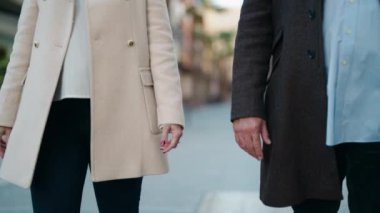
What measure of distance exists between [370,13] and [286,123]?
1.38 feet

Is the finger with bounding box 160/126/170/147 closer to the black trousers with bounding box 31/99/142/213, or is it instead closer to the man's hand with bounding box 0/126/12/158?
the black trousers with bounding box 31/99/142/213

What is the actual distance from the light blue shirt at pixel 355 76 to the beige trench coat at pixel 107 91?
590 millimetres

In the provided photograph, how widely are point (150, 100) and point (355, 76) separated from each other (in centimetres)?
73

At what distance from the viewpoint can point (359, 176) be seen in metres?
1.85

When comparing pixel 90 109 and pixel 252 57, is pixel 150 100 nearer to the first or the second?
pixel 90 109

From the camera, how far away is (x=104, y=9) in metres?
2.08

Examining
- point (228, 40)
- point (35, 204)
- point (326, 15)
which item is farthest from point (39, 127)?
point (228, 40)

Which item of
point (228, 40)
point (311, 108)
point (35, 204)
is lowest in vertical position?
point (228, 40)

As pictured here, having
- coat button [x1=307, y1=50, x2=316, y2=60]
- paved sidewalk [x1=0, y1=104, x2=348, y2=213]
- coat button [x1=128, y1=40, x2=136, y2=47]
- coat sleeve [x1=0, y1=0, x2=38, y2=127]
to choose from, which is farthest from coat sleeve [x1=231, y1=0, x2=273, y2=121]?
paved sidewalk [x1=0, y1=104, x2=348, y2=213]

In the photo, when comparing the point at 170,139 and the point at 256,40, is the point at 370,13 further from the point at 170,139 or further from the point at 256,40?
the point at 170,139

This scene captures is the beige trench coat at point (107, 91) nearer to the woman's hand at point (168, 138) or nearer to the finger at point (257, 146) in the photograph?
the woman's hand at point (168, 138)

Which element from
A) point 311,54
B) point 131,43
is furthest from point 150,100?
point 311,54

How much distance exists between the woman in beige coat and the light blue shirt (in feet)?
1.94

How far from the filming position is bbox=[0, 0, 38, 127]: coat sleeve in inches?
85.0
